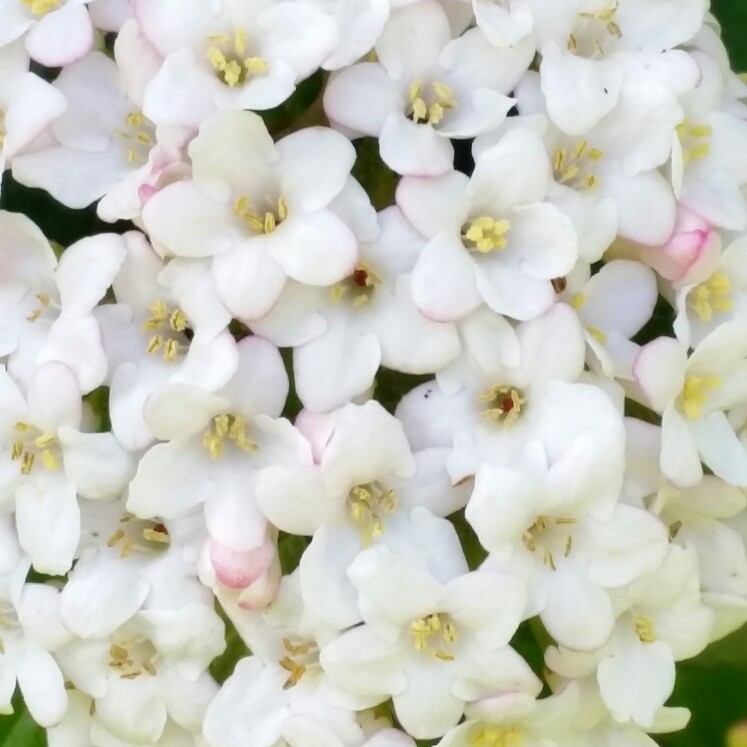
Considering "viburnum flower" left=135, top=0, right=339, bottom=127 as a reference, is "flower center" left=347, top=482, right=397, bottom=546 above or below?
below

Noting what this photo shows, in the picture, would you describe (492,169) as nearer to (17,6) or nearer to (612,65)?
(612,65)

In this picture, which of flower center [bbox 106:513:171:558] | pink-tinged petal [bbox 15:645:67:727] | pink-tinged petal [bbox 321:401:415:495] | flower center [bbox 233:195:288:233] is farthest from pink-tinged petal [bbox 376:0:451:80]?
pink-tinged petal [bbox 15:645:67:727]

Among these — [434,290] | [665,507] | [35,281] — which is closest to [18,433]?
[35,281]

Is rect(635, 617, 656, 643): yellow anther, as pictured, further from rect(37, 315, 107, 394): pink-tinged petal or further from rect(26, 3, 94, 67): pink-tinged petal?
rect(26, 3, 94, 67): pink-tinged petal

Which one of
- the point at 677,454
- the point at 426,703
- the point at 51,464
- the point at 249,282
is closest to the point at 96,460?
the point at 51,464

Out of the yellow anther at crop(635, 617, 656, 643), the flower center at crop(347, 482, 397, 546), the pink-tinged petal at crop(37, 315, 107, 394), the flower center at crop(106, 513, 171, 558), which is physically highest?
the pink-tinged petal at crop(37, 315, 107, 394)

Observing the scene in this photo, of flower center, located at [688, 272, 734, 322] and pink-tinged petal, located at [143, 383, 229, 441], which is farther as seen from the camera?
flower center, located at [688, 272, 734, 322]
